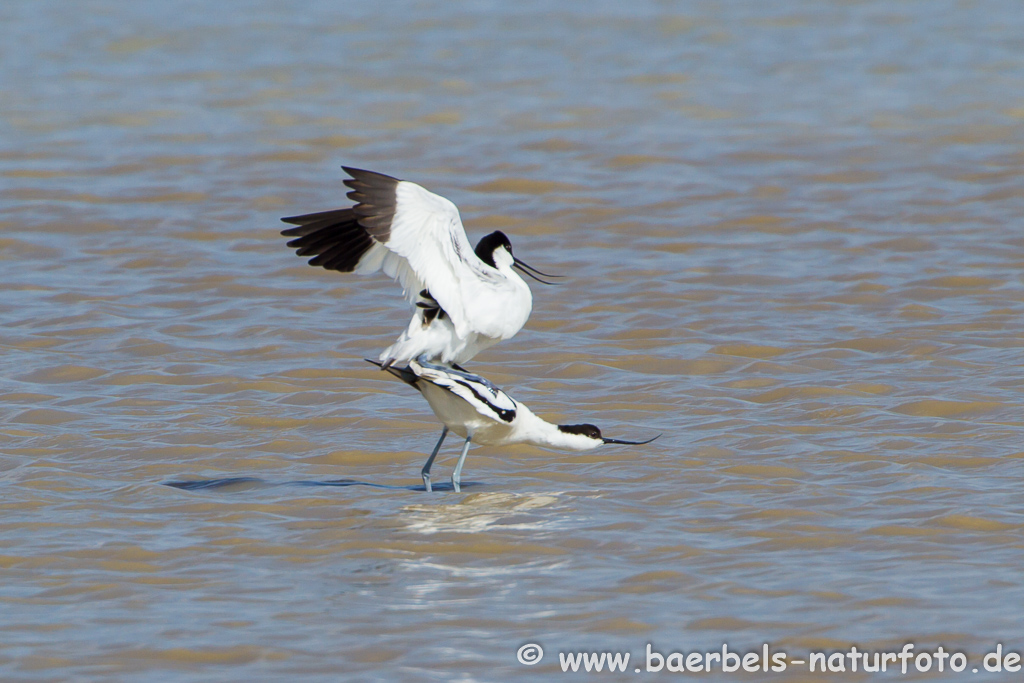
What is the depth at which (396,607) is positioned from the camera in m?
4.59

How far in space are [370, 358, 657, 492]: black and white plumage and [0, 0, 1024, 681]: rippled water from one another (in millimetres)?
181

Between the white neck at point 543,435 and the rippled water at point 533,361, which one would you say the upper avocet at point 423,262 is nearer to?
the white neck at point 543,435

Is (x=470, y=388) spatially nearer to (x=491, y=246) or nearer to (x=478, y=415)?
(x=478, y=415)

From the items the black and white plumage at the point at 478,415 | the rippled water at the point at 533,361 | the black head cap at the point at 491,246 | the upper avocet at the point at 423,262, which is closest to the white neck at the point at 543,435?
the black and white plumage at the point at 478,415

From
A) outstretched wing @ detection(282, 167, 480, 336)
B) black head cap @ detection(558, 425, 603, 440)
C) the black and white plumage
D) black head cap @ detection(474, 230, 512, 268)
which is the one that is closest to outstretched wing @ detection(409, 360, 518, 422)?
the black and white plumage

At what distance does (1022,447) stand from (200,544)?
3436 millimetres

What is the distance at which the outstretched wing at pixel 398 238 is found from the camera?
553 cm

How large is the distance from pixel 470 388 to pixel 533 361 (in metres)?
2.04

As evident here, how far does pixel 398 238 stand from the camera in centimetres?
552

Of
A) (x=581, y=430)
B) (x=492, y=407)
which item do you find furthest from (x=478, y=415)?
(x=581, y=430)

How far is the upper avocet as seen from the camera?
18.2 feet

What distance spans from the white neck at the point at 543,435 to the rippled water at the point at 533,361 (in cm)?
16

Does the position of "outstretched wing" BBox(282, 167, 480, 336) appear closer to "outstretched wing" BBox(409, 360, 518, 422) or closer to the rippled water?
"outstretched wing" BBox(409, 360, 518, 422)

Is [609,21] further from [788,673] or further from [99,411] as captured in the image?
[788,673]
